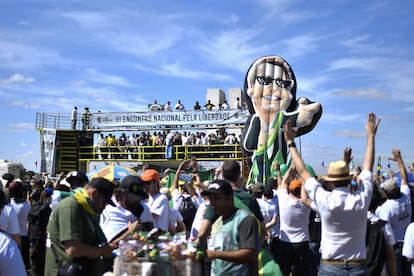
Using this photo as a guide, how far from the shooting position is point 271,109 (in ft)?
52.8

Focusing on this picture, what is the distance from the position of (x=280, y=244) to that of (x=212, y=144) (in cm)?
1872

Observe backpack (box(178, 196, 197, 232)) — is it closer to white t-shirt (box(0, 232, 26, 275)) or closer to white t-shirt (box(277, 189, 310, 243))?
white t-shirt (box(277, 189, 310, 243))

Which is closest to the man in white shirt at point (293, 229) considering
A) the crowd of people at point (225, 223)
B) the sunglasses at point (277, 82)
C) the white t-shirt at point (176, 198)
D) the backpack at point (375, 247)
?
the crowd of people at point (225, 223)

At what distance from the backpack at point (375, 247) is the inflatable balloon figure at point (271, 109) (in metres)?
10.3

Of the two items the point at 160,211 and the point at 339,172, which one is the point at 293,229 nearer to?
the point at 160,211

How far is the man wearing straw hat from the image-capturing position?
180 inches

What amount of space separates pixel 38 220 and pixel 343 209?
5866 millimetres

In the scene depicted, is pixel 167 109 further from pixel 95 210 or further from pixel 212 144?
pixel 95 210

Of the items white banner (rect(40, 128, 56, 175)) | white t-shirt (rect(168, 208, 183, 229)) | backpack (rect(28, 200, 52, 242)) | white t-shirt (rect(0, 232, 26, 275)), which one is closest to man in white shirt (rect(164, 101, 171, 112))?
white banner (rect(40, 128, 56, 175))

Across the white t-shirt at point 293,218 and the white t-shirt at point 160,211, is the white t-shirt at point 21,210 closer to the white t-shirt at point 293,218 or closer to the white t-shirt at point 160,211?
the white t-shirt at point 160,211

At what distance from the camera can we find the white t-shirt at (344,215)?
4562 mm

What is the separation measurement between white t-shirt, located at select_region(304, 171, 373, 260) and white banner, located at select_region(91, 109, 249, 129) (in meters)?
21.2

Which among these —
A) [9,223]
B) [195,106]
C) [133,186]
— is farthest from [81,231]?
[195,106]

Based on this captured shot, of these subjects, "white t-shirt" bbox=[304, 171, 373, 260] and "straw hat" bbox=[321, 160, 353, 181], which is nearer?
"white t-shirt" bbox=[304, 171, 373, 260]
